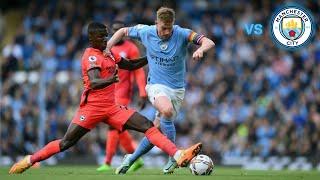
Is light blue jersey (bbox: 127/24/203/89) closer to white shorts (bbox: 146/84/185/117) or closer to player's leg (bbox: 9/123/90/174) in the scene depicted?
white shorts (bbox: 146/84/185/117)

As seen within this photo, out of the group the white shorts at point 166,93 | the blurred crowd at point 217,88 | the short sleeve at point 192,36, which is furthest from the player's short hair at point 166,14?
the blurred crowd at point 217,88

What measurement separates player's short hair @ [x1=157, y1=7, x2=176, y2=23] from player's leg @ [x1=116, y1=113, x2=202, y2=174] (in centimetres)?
139

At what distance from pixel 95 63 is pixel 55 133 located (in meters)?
10.9

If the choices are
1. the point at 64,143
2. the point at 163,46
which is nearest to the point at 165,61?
the point at 163,46

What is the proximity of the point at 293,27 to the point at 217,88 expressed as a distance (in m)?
9.99

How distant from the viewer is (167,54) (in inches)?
497

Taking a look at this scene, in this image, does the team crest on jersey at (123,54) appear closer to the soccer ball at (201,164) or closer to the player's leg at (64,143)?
the player's leg at (64,143)

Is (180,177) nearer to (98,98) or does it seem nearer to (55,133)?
(98,98)

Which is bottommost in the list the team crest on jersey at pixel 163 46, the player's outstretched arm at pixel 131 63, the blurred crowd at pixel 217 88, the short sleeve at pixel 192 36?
the blurred crowd at pixel 217 88

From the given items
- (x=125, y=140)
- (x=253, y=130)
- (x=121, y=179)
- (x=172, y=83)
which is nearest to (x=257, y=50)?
(x=253, y=130)

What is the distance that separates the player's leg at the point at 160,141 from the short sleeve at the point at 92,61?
86 centimetres

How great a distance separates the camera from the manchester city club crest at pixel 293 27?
42.4 ft

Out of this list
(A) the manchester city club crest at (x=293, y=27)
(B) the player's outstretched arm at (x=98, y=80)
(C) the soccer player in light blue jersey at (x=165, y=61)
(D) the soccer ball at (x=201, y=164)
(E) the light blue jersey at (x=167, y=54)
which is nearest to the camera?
(B) the player's outstretched arm at (x=98, y=80)

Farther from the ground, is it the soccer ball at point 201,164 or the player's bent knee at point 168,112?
the player's bent knee at point 168,112
